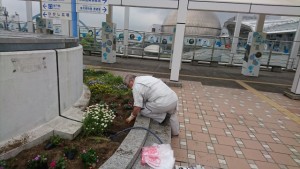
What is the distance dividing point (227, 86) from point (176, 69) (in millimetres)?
2656

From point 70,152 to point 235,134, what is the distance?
3256 millimetres

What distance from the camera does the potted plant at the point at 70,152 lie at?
242cm

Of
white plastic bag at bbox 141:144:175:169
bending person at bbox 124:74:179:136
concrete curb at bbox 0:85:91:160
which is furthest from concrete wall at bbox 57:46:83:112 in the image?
white plastic bag at bbox 141:144:175:169

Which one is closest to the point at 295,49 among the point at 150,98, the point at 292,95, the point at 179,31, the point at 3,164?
the point at 292,95

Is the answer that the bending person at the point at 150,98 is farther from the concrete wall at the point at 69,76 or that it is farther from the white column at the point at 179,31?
the white column at the point at 179,31

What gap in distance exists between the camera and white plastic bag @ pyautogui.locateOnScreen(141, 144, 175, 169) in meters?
2.55

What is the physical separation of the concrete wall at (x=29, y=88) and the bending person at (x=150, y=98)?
116 centimetres

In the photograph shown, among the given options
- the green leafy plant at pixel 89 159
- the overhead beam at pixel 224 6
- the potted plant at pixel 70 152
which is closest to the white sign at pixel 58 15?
the potted plant at pixel 70 152

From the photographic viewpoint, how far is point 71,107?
373cm

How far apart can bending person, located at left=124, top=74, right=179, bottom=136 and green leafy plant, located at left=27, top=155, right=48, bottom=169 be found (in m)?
1.43

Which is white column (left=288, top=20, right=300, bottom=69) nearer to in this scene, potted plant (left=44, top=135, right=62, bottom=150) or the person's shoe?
the person's shoe

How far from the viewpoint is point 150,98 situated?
334cm

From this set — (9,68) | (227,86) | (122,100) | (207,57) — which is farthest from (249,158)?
(207,57)

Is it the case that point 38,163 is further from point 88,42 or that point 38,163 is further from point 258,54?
point 88,42
